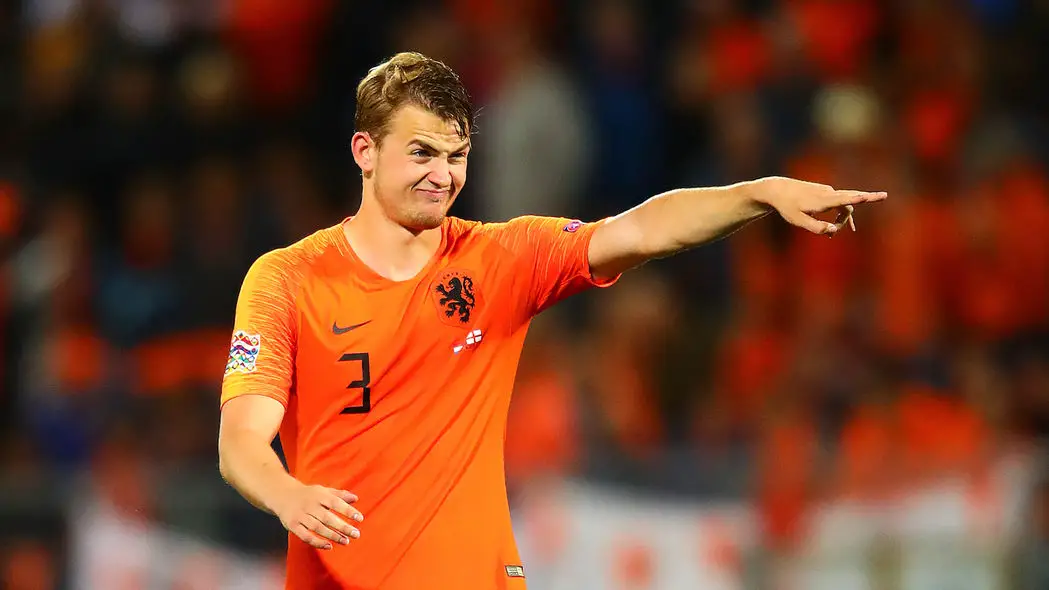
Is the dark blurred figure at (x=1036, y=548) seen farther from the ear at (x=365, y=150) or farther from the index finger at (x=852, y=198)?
the ear at (x=365, y=150)

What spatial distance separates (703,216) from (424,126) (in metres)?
0.89

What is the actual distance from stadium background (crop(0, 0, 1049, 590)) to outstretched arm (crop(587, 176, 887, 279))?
3943 millimetres

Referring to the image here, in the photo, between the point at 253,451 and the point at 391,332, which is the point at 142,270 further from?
the point at 253,451

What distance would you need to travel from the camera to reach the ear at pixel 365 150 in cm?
486

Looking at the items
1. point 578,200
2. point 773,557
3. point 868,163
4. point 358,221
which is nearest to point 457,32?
point 578,200

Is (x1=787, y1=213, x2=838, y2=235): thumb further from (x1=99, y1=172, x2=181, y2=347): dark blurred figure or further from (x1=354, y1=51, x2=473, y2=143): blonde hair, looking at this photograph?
(x1=99, y1=172, x2=181, y2=347): dark blurred figure

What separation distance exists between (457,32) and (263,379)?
7154 millimetres

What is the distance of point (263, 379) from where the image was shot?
4543mm

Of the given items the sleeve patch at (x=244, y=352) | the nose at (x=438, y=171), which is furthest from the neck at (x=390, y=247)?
the sleeve patch at (x=244, y=352)

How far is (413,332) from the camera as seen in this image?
4770mm

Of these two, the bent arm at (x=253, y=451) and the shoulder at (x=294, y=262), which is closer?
the bent arm at (x=253, y=451)

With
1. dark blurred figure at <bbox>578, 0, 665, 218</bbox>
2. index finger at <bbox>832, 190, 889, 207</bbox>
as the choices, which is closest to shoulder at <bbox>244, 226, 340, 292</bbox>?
index finger at <bbox>832, 190, 889, 207</bbox>

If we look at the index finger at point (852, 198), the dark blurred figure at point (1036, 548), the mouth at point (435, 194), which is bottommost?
the dark blurred figure at point (1036, 548)

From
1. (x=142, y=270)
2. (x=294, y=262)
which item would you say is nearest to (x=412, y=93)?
(x=294, y=262)
